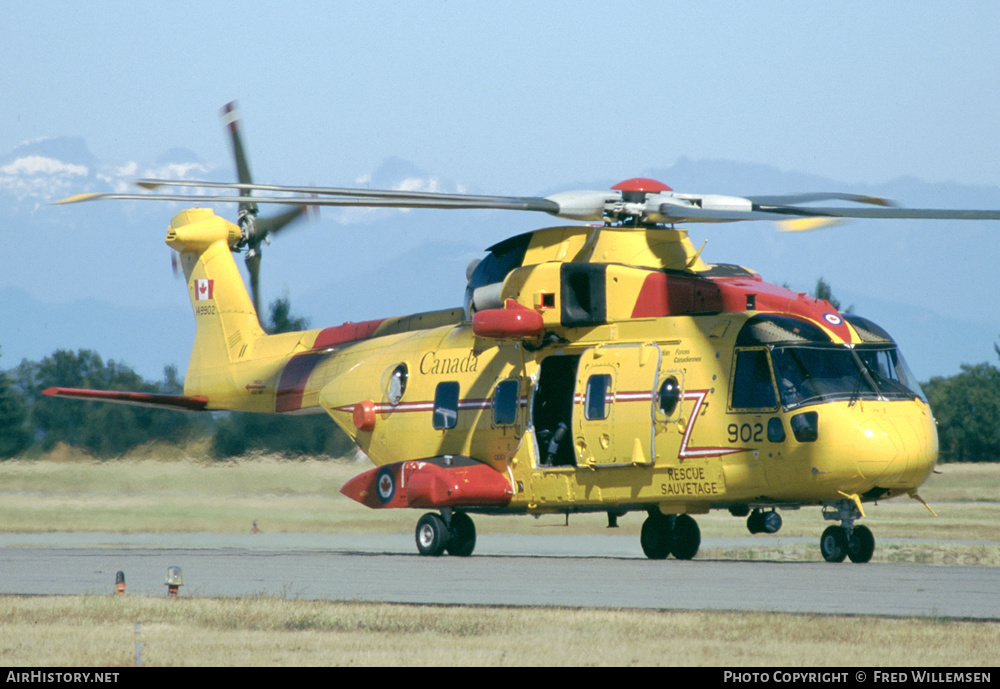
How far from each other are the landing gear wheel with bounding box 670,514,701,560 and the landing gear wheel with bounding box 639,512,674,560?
3.0 inches

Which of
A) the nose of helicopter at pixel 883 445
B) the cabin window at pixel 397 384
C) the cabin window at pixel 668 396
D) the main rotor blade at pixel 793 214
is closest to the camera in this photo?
the main rotor blade at pixel 793 214

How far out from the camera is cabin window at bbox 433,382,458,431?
69.9 feet

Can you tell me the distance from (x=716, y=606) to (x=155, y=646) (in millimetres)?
5312

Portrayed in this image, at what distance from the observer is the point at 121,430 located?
28.8 metres

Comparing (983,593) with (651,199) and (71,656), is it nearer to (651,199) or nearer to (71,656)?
(651,199)

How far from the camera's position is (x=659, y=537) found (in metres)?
20.6

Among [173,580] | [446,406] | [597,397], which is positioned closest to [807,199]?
[597,397]

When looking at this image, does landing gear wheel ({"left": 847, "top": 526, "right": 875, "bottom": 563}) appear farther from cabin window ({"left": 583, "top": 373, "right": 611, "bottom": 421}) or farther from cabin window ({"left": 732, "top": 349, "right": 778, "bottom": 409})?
cabin window ({"left": 583, "top": 373, "right": 611, "bottom": 421})

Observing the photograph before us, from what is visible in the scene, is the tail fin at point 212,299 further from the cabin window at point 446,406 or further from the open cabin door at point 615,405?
the open cabin door at point 615,405

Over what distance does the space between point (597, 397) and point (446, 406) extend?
10.3 feet

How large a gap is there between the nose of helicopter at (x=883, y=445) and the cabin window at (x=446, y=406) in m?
6.30

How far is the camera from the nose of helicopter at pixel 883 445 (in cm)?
1711

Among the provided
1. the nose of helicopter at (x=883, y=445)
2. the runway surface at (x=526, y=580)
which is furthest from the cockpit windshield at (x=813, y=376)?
the runway surface at (x=526, y=580)

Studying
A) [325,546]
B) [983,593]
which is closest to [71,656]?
[983,593]
